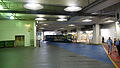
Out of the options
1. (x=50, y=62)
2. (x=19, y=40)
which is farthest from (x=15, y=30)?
(x=50, y=62)

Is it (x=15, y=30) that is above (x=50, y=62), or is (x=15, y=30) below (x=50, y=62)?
above

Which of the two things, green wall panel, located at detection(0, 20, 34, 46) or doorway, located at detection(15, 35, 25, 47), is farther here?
doorway, located at detection(15, 35, 25, 47)

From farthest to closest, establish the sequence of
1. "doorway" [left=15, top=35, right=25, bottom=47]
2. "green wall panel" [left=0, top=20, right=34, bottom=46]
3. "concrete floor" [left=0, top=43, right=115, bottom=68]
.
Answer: "doorway" [left=15, top=35, right=25, bottom=47], "green wall panel" [left=0, top=20, right=34, bottom=46], "concrete floor" [left=0, top=43, right=115, bottom=68]

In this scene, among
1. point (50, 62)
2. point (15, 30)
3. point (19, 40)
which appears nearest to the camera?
point (50, 62)

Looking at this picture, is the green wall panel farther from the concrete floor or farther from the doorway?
the concrete floor

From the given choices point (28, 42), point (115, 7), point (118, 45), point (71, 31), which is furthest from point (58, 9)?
point (71, 31)

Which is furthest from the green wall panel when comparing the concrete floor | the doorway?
the concrete floor

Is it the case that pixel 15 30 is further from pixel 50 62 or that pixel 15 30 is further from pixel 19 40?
pixel 50 62

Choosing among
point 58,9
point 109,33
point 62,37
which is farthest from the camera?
point 62,37

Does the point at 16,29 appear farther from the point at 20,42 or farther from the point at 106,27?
the point at 106,27

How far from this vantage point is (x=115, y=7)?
9867 millimetres

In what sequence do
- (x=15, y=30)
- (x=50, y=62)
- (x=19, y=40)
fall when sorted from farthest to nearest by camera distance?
(x=19, y=40) → (x=15, y=30) → (x=50, y=62)

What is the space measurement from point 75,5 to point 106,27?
16.9 metres

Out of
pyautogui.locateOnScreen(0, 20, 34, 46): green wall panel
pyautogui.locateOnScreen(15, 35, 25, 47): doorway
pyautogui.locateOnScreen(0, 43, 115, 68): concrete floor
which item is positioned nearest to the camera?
pyautogui.locateOnScreen(0, 43, 115, 68): concrete floor
